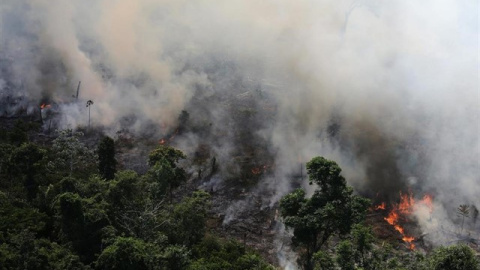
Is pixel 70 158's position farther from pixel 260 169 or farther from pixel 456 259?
pixel 456 259

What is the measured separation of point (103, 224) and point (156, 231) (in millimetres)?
5102

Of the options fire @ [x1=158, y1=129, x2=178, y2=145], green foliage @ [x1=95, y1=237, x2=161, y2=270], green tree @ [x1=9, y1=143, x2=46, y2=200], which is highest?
fire @ [x1=158, y1=129, x2=178, y2=145]

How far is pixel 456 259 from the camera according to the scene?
29.7 meters

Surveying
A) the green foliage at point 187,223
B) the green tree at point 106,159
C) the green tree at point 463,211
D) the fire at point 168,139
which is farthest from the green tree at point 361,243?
the fire at point 168,139

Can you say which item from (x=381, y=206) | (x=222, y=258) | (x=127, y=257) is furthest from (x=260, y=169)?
(x=127, y=257)

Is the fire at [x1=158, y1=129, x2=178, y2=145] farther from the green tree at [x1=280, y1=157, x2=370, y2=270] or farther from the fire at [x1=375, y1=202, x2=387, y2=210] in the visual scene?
the green tree at [x1=280, y1=157, x2=370, y2=270]

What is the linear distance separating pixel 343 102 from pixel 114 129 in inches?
1668

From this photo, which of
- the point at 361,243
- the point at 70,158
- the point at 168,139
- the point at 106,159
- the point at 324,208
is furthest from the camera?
the point at 168,139

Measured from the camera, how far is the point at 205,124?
8275 cm

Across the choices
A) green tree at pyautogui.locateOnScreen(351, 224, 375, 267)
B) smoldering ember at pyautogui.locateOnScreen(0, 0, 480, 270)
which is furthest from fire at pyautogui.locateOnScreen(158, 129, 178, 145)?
green tree at pyautogui.locateOnScreen(351, 224, 375, 267)

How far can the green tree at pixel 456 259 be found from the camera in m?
29.4

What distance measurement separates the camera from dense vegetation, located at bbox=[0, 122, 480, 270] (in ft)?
113

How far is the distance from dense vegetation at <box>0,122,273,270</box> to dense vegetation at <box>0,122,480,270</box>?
9 centimetres

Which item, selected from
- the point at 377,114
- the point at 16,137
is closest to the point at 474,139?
the point at 377,114
